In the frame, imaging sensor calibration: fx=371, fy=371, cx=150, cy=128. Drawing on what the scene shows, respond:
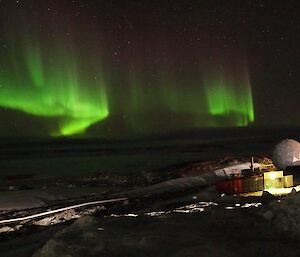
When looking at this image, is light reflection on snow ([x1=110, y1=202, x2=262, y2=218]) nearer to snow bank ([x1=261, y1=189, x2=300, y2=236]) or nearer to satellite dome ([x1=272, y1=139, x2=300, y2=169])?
snow bank ([x1=261, y1=189, x2=300, y2=236])

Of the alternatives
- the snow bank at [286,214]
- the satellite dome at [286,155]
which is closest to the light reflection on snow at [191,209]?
the snow bank at [286,214]

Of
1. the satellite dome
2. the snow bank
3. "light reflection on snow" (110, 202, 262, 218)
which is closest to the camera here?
the snow bank

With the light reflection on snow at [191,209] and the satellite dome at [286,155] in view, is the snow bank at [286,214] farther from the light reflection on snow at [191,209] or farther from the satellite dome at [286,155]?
the satellite dome at [286,155]

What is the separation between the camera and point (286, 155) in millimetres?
22297

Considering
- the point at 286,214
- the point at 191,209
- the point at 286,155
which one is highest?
the point at 286,155

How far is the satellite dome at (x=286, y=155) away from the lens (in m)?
22.2

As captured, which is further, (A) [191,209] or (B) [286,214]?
(A) [191,209]

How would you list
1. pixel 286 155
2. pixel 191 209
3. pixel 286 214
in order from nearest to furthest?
pixel 286 214, pixel 191 209, pixel 286 155

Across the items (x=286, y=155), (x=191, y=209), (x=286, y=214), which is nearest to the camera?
(x=286, y=214)

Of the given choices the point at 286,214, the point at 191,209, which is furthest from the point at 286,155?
the point at 286,214

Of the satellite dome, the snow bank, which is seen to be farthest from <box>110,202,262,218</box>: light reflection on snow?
the satellite dome

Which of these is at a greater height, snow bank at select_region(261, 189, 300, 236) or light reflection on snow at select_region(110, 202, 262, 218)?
snow bank at select_region(261, 189, 300, 236)

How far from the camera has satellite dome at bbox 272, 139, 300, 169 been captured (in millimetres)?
22188

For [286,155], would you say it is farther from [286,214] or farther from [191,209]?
[286,214]
